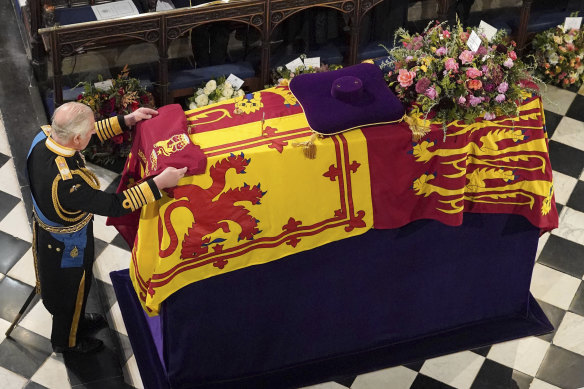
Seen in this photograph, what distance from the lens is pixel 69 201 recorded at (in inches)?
154

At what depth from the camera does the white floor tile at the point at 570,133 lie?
621 centimetres

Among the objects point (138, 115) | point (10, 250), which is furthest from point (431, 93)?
point (10, 250)

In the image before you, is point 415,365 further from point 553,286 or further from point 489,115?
point 489,115

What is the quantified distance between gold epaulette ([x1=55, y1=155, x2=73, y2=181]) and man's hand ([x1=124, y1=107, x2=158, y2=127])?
46 cm

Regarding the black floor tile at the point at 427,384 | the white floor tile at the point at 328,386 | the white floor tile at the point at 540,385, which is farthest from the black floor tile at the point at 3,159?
the white floor tile at the point at 540,385

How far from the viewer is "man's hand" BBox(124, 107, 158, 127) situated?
4.20 metres

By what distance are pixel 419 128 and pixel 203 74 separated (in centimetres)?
234

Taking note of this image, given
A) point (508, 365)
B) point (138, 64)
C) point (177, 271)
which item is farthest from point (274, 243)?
point (138, 64)

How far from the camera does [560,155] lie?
20.0ft

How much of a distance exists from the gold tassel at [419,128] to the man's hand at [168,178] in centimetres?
113

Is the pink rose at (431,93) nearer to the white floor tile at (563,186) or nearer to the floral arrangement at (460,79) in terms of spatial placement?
the floral arrangement at (460,79)

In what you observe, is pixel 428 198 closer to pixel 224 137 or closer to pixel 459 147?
pixel 459 147

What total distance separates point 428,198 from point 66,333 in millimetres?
2028

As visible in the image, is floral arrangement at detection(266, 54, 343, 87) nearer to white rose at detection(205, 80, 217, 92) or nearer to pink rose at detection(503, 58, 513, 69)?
white rose at detection(205, 80, 217, 92)
